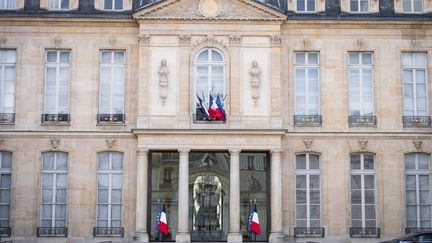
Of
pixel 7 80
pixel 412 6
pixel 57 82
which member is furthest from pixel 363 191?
pixel 7 80

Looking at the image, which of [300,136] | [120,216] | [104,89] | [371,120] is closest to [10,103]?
[104,89]

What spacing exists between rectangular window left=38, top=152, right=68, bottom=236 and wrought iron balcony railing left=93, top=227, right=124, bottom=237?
4.02 feet

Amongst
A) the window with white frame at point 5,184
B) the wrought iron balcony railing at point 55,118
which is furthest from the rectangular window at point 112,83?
the window with white frame at point 5,184

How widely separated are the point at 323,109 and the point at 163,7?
7.06 m

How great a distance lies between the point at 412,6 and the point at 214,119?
29.1ft

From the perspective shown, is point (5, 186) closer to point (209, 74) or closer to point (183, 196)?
point (183, 196)

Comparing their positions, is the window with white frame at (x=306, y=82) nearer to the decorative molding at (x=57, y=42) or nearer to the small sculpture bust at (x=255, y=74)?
the small sculpture bust at (x=255, y=74)

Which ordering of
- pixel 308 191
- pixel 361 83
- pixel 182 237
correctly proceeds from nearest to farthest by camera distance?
pixel 182 237, pixel 308 191, pixel 361 83

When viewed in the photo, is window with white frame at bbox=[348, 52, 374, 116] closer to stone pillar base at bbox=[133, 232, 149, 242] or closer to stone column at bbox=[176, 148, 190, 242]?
stone column at bbox=[176, 148, 190, 242]

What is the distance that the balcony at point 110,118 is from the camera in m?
29.0

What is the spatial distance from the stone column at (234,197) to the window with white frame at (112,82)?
4662 millimetres

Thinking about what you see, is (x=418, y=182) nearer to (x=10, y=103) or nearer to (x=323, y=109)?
(x=323, y=109)

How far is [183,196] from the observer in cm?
2808

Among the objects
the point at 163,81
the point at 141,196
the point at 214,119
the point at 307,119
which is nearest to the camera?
the point at 141,196
